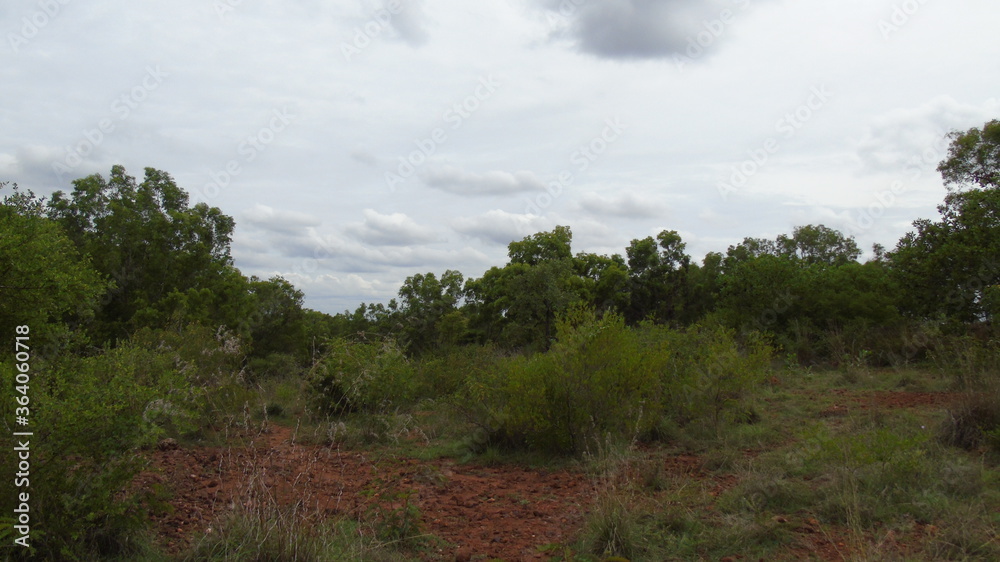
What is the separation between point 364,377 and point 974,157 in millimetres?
19156

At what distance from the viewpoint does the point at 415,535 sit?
15.4 feet

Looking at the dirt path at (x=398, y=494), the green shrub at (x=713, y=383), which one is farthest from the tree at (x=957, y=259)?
the dirt path at (x=398, y=494)

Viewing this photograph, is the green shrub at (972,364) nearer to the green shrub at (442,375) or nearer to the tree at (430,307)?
the green shrub at (442,375)

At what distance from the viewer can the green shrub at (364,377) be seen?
934cm

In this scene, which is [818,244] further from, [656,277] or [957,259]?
[957,259]

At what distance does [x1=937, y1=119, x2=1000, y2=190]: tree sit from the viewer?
17.3 meters

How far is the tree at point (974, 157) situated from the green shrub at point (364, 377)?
1697 cm

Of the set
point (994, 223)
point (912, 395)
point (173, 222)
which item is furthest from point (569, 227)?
point (912, 395)

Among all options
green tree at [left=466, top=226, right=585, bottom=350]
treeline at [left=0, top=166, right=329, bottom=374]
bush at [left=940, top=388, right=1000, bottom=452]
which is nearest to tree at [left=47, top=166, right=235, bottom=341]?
treeline at [left=0, top=166, right=329, bottom=374]

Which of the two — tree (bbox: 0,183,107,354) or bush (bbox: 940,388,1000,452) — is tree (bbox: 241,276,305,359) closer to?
tree (bbox: 0,183,107,354)

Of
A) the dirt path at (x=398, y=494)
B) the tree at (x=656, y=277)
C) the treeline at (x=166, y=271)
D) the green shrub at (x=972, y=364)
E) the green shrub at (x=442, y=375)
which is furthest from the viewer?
the tree at (x=656, y=277)

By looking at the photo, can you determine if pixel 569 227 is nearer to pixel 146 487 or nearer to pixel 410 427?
pixel 410 427

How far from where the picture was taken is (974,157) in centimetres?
1792

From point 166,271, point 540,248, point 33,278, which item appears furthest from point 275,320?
point 33,278
